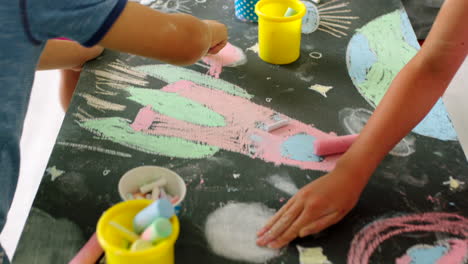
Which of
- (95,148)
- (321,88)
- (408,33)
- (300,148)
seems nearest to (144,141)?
(95,148)

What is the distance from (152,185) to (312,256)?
278mm

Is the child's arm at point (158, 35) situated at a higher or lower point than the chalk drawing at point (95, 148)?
higher

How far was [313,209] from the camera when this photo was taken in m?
0.82

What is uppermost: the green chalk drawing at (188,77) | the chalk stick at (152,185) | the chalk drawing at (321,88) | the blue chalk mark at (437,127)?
the chalk stick at (152,185)

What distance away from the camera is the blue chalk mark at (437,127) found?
3.28ft

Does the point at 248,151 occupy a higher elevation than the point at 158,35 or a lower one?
lower

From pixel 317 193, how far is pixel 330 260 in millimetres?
122

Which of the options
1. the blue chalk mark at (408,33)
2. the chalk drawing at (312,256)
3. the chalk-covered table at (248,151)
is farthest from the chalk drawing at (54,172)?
Answer: the blue chalk mark at (408,33)

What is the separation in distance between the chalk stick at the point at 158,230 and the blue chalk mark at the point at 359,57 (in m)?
0.68

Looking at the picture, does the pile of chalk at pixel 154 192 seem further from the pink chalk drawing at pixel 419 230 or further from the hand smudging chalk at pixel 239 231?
the pink chalk drawing at pixel 419 230

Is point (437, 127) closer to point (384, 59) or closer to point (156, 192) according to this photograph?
point (384, 59)

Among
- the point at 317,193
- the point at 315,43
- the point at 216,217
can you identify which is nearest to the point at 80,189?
the point at 216,217

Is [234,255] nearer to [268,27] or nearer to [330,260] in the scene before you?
[330,260]

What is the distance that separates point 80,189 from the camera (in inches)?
34.3
